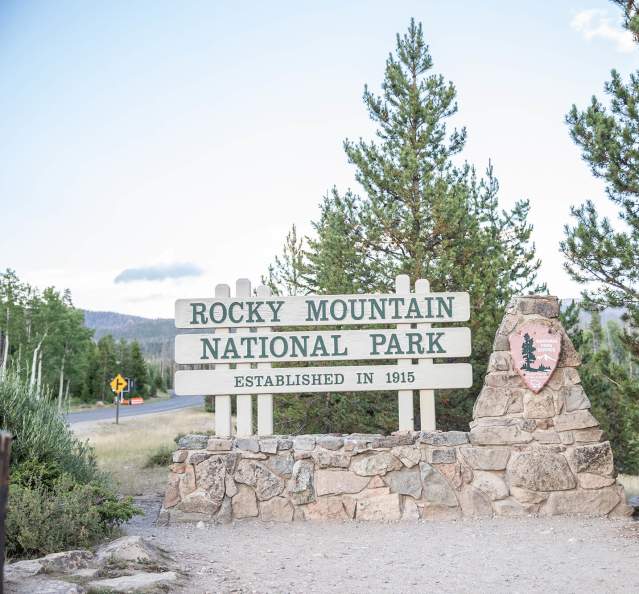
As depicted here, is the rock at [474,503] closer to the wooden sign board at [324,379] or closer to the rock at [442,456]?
the rock at [442,456]

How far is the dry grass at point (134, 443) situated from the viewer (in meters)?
12.0

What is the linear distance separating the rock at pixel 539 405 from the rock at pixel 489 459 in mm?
525

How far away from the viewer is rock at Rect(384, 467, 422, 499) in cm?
798

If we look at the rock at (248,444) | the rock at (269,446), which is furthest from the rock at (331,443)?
the rock at (248,444)

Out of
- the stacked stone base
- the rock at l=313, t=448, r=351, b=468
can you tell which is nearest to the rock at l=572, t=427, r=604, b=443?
the stacked stone base

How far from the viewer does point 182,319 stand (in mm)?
8469

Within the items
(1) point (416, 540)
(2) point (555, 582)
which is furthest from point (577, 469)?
(2) point (555, 582)

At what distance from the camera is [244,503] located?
8.03 m

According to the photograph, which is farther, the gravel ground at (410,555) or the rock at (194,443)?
the rock at (194,443)

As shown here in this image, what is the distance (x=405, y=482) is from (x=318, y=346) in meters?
1.92

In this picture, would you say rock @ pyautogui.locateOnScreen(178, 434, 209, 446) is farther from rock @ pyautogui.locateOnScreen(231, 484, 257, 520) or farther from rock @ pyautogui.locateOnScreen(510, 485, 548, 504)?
rock @ pyautogui.locateOnScreen(510, 485, 548, 504)

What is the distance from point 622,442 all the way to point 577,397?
6.65m

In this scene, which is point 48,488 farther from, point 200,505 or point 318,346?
point 318,346

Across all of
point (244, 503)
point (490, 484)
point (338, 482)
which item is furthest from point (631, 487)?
point (244, 503)
